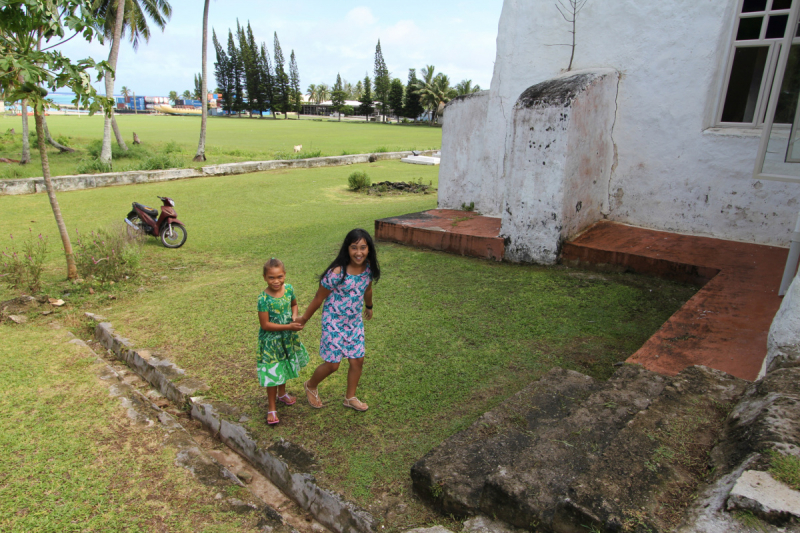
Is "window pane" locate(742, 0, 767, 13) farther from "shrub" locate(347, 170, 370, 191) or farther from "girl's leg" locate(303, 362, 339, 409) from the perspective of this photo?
"shrub" locate(347, 170, 370, 191)

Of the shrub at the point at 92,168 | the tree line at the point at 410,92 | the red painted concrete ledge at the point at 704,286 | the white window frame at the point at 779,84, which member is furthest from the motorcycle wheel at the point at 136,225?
the tree line at the point at 410,92

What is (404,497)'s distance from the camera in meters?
2.32

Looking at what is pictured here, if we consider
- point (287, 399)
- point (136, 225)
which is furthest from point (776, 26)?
point (136, 225)

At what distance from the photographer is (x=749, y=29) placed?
5.07 m

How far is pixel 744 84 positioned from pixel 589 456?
499 centimetres

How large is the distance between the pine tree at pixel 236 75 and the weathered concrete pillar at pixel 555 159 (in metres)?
71.9

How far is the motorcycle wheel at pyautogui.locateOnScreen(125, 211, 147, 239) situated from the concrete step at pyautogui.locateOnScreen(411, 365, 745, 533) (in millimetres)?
5501

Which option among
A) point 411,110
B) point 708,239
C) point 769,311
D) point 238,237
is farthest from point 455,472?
point 411,110

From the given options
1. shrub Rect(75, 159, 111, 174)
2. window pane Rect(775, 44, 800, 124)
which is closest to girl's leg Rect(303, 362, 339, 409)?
window pane Rect(775, 44, 800, 124)

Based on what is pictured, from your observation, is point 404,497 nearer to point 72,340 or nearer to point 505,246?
point 72,340

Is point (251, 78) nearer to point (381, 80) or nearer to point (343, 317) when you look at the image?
point (381, 80)

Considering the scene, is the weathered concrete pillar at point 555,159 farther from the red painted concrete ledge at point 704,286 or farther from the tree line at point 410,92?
the tree line at point 410,92

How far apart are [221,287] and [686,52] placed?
558 centimetres

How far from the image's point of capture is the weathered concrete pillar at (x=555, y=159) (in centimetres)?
522
